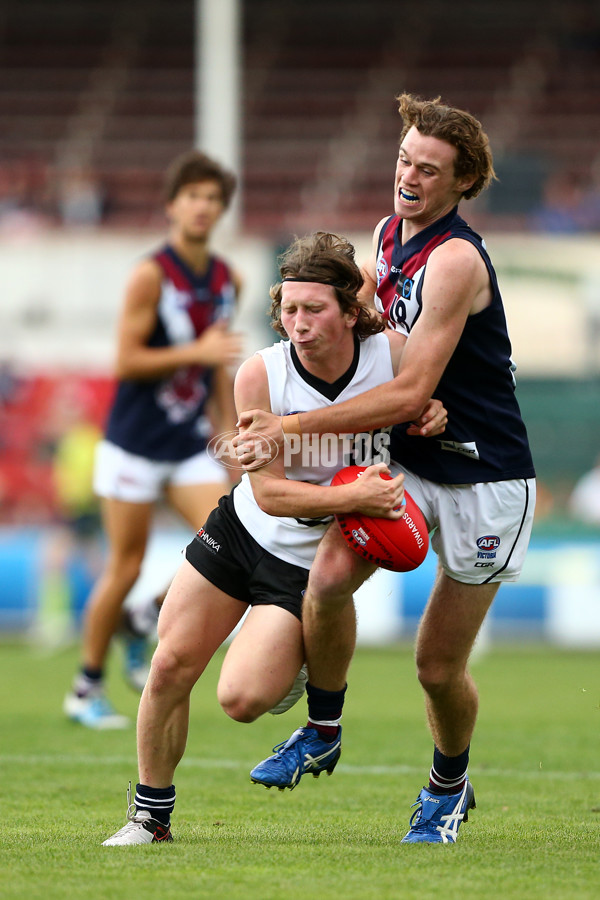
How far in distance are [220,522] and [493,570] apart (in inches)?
36.6

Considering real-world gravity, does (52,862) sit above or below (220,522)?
below

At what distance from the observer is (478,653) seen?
40.6ft

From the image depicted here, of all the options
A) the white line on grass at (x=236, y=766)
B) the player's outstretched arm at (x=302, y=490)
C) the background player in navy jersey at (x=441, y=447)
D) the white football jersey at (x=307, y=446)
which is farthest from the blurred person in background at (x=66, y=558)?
the player's outstretched arm at (x=302, y=490)

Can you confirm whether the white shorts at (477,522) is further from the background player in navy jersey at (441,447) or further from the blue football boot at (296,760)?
the blue football boot at (296,760)

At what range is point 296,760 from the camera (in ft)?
14.6

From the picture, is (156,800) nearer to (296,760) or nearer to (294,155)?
(296,760)

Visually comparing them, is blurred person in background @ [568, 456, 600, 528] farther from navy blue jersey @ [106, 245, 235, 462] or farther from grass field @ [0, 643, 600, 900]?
navy blue jersey @ [106, 245, 235, 462]

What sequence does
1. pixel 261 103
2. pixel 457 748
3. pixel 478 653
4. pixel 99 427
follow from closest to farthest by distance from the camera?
1. pixel 457 748
2. pixel 478 653
3. pixel 99 427
4. pixel 261 103

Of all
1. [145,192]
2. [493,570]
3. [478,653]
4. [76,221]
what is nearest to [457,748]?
[493,570]

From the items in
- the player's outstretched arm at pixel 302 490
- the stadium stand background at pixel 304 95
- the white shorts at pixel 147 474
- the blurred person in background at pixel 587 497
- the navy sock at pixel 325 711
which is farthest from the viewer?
the stadium stand background at pixel 304 95

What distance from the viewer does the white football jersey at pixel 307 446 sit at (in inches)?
171

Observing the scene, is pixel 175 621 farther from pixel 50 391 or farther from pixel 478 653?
pixel 50 391

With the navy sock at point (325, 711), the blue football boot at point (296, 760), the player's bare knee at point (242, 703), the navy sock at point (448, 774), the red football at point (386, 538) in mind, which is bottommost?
the navy sock at point (448, 774)

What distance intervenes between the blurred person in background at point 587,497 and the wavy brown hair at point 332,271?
10.4 m
